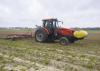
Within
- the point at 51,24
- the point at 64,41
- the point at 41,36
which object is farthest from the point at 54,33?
the point at 64,41

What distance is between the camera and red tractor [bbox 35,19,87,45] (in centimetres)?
1895

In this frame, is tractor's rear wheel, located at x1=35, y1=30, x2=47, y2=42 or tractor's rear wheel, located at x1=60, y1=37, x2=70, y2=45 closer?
tractor's rear wheel, located at x1=60, y1=37, x2=70, y2=45

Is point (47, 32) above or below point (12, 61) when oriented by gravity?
above

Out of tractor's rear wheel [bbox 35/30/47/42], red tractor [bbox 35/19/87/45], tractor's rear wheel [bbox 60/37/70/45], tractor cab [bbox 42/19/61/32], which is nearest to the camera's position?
tractor's rear wheel [bbox 60/37/70/45]

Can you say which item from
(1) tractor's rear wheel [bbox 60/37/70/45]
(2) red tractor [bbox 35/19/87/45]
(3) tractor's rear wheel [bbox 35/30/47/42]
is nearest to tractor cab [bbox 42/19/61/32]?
(2) red tractor [bbox 35/19/87/45]

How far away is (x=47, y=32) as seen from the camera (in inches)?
796

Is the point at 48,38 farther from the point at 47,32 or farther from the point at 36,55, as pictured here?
the point at 36,55

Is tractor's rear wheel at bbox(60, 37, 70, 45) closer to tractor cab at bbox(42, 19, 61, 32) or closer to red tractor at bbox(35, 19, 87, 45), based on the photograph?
red tractor at bbox(35, 19, 87, 45)

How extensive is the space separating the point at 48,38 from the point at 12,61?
368 inches

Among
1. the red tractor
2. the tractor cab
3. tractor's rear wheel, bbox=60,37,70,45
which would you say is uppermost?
the tractor cab

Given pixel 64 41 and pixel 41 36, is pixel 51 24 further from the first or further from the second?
pixel 64 41

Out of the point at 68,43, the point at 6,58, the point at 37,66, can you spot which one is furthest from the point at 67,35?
the point at 37,66

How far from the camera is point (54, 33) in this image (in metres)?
20.1

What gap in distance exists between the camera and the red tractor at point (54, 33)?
18953 mm
